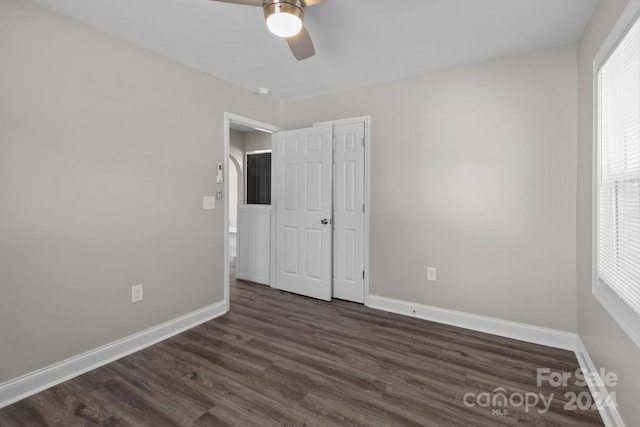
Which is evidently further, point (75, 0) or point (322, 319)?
point (322, 319)

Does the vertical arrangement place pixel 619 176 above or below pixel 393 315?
above

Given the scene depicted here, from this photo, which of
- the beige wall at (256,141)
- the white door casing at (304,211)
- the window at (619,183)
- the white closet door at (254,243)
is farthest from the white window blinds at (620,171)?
the beige wall at (256,141)

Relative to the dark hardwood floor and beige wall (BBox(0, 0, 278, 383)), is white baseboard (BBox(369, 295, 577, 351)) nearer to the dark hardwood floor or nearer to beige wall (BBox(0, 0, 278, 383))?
the dark hardwood floor

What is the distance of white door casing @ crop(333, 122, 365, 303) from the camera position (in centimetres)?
347

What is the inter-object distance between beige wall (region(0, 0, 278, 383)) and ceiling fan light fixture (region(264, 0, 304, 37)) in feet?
4.82

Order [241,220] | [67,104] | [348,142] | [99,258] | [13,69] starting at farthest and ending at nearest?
[241,220]
[348,142]
[99,258]
[67,104]
[13,69]

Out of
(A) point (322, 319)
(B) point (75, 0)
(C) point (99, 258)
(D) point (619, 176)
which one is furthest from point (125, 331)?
(D) point (619, 176)

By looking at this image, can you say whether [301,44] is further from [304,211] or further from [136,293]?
[136,293]

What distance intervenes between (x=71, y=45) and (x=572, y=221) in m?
3.96

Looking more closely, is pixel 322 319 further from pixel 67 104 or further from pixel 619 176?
pixel 67 104

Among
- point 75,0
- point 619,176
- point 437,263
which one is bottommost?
point 437,263

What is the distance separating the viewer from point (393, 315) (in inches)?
126

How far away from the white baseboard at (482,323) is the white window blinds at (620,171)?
897 mm

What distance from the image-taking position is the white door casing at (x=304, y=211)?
361 cm
